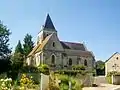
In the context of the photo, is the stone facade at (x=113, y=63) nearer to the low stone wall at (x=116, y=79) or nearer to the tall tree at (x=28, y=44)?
the low stone wall at (x=116, y=79)

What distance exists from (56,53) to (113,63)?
1472 cm

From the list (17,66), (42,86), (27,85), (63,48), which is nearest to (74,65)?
(63,48)

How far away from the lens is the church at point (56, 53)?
57859mm

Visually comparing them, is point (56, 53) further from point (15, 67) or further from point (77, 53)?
point (15, 67)

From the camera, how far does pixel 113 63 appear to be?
64250 millimetres

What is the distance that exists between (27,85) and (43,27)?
55797mm

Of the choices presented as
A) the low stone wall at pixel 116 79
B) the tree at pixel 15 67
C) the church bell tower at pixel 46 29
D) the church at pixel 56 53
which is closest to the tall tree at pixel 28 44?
the church at pixel 56 53

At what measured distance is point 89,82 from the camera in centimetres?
3462

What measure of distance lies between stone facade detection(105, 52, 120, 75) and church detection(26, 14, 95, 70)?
148 inches

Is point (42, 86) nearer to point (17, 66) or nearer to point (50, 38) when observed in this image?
point (17, 66)

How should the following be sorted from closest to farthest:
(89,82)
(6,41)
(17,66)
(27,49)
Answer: (89,82), (17,66), (6,41), (27,49)

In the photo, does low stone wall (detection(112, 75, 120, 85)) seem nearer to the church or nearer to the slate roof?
the church

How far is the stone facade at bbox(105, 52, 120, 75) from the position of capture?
6383cm

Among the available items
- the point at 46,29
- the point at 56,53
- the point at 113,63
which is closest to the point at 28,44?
the point at 46,29
